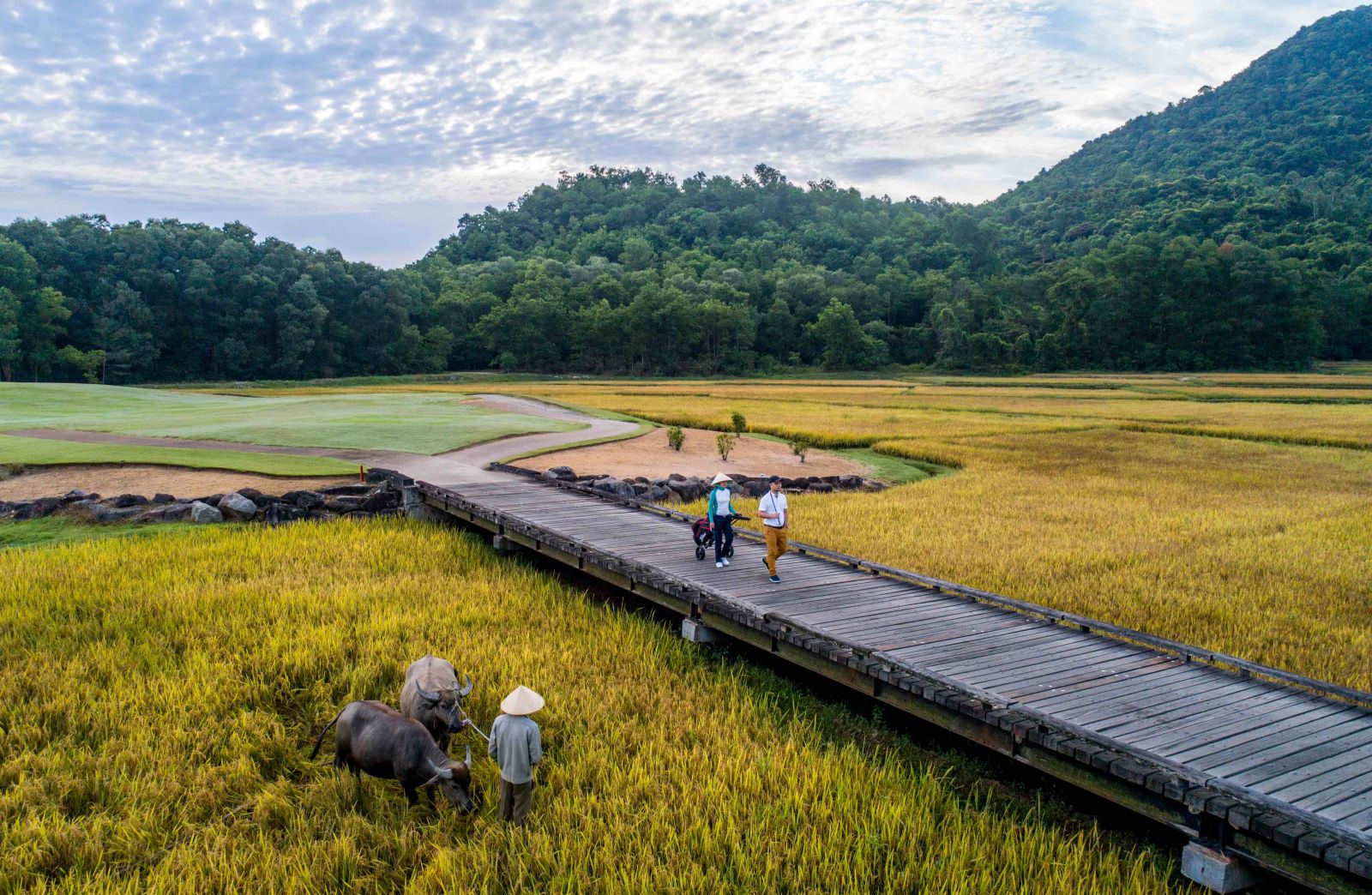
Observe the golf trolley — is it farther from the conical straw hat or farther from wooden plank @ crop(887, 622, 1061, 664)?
the conical straw hat

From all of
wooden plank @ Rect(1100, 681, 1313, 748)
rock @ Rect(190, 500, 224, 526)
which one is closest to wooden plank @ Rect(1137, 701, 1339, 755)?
wooden plank @ Rect(1100, 681, 1313, 748)

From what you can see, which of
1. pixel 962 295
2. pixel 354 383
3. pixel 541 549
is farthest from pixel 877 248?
pixel 541 549

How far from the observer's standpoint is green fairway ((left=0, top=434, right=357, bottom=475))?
21453 millimetres

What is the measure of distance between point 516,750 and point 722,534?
21.0ft

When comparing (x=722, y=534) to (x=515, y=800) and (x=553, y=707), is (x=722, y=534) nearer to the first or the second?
(x=553, y=707)

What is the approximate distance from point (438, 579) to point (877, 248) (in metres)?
134

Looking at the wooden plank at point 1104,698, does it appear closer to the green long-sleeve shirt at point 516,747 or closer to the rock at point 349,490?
the green long-sleeve shirt at point 516,747

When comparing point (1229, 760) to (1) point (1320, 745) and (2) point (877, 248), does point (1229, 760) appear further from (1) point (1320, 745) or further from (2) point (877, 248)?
(2) point (877, 248)

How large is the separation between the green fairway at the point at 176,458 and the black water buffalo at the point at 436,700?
15048 millimetres

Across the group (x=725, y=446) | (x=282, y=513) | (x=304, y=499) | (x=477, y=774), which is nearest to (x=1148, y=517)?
(x=725, y=446)

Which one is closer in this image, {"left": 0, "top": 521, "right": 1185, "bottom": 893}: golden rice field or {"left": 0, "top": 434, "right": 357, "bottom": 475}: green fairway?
{"left": 0, "top": 521, "right": 1185, "bottom": 893}: golden rice field

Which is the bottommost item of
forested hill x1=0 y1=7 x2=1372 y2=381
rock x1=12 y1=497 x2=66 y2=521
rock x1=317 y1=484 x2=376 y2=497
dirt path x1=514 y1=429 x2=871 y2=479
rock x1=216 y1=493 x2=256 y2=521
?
rock x1=12 y1=497 x2=66 y2=521

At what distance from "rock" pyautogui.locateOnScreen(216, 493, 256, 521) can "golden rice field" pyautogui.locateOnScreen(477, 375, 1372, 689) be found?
441 inches

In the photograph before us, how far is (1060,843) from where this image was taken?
20.2ft
